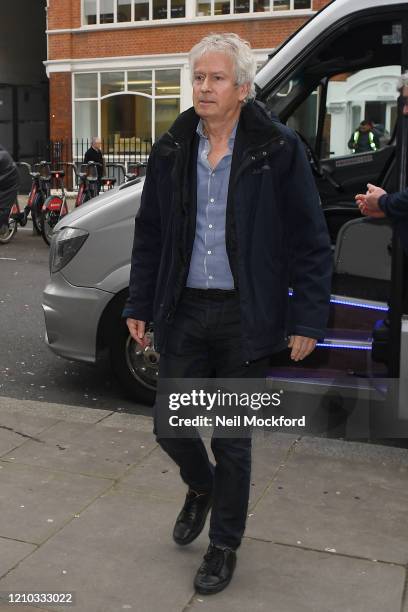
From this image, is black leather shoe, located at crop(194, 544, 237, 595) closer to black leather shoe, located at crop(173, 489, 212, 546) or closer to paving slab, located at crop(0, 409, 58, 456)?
black leather shoe, located at crop(173, 489, 212, 546)

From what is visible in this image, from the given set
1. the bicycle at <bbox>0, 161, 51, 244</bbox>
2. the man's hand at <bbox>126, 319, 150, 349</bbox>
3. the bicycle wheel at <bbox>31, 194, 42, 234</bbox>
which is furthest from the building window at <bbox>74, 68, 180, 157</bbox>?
the man's hand at <bbox>126, 319, 150, 349</bbox>

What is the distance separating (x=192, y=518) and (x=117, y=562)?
0.34 m

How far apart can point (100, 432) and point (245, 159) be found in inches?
89.9

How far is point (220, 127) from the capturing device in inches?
124

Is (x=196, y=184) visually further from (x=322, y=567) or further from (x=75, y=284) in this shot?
(x=75, y=284)

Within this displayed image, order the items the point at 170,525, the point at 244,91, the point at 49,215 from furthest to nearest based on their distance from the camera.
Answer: the point at 49,215, the point at 170,525, the point at 244,91

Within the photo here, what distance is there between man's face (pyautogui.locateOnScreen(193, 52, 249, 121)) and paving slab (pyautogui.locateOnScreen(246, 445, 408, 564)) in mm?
1723

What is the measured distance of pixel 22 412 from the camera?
5.20 m

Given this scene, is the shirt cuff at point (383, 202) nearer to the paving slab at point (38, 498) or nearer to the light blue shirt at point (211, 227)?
the light blue shirt at point (211, 227)

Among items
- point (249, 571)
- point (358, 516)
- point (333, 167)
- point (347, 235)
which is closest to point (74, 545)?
point (249, 571)

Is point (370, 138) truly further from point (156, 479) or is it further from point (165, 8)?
point (165, 8)

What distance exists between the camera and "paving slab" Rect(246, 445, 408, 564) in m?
3.57

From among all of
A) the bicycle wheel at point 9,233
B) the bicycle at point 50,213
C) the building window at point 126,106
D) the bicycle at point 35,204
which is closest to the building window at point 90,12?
the building window at point 126,106

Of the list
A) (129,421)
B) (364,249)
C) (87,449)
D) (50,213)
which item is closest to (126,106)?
(50,213)
